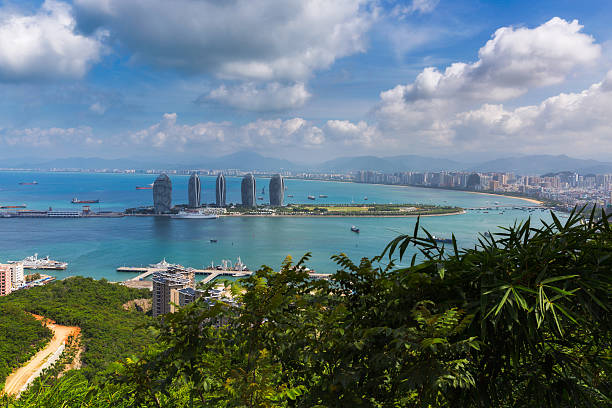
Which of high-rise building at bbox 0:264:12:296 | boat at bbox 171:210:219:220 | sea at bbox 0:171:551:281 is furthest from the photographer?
boat at bbox 171:210:219:220

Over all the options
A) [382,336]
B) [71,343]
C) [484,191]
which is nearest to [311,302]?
[382,336]

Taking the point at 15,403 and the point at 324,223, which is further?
the point at 324,223

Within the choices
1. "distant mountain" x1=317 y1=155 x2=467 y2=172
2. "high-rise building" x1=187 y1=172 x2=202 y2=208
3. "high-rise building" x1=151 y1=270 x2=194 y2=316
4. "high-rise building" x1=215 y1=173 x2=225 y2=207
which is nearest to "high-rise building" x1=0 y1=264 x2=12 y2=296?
"high-rise building" x1=151 y1=270 x2=194 y2=316

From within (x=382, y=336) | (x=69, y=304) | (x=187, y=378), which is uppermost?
(x=382, y=336)

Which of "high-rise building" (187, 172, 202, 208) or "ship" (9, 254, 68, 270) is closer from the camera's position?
"ship" (9, 254, 68, 270)

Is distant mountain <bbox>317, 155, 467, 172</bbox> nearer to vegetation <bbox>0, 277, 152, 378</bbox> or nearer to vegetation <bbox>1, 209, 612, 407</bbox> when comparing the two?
vegetation <bbox>0, 277, 152, 378</bbox>

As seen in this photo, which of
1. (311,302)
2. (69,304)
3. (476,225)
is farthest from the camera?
(476,225)

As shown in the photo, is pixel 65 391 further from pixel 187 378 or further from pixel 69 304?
pixel 69 304
